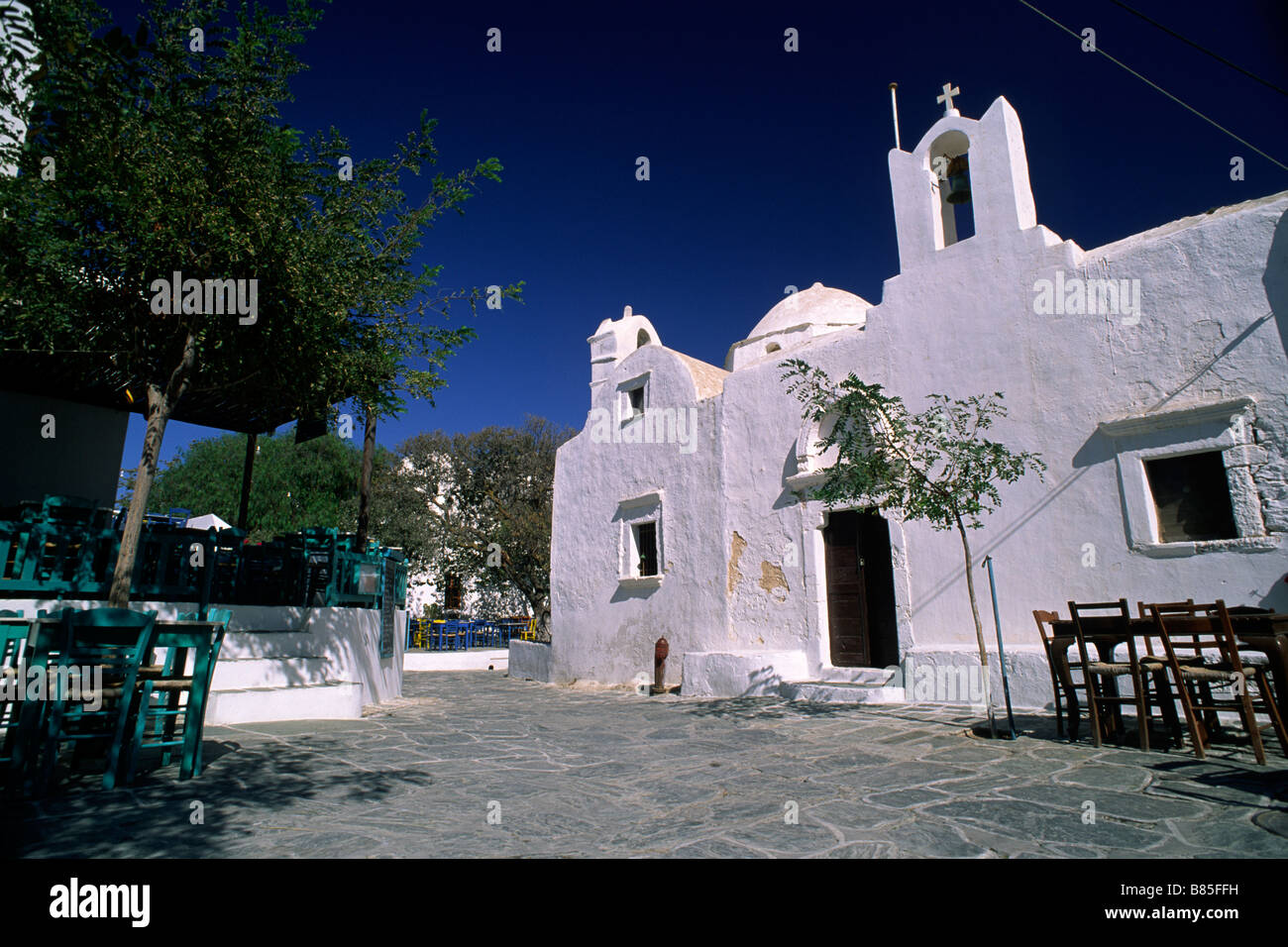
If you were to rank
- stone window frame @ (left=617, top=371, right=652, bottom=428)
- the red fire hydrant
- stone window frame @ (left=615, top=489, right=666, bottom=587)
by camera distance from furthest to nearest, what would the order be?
stone window frame @ (left=617, top=371, right=652, bottom=428) < stone window frame @ (left=615, top=489, right=666, bottom=587) < the red fire hydrant

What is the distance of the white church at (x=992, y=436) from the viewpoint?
24.3 feet

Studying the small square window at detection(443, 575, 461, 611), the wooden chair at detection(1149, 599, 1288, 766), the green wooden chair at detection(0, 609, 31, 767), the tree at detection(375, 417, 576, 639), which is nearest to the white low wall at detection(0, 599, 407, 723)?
the green wooden chair at detection(0, 609, 31, 767)

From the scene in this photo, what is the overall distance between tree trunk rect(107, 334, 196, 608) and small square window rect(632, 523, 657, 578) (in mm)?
8467

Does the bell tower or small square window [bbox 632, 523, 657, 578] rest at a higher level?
the bell tower

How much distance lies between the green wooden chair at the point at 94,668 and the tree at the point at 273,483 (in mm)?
25817

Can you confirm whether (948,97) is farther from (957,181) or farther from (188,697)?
(188,697)

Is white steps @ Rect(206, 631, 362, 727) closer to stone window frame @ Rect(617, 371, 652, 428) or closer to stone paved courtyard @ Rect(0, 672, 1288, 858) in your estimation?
stone paved courtyard @ Rect(0, 672, 1288, 858)

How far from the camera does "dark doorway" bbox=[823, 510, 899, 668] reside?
10250 mm

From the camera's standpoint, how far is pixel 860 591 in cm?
1045

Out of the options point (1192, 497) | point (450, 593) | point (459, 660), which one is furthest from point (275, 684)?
point (450, 593)

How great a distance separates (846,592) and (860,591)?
0.21 metres
